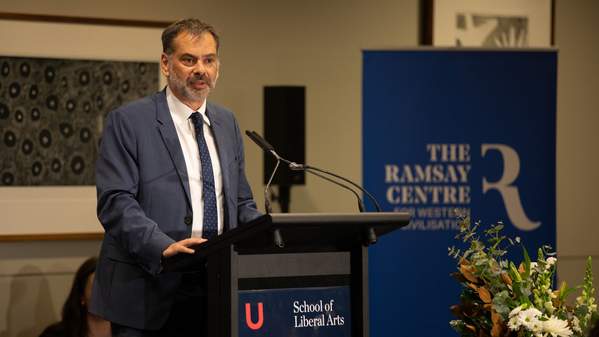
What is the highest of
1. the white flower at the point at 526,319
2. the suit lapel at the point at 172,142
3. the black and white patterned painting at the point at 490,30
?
the black and white patterned painting at the point at 490,30

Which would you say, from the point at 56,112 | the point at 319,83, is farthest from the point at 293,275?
the point at 319,83

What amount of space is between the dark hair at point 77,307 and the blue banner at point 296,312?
2.29 metres

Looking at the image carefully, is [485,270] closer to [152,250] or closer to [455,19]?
Answer: [152,250]

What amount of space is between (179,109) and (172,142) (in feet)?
0.46

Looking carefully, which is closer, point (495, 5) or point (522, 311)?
point (522, 311)

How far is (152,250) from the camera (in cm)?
234

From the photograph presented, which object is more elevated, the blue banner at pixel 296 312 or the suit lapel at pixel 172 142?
the suit lapel at pixel 172 142

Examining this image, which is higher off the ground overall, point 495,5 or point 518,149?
point 495,5

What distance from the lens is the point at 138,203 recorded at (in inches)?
99.3

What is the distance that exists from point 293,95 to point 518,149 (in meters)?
1.25

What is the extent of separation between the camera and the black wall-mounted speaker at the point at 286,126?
480 centimetres

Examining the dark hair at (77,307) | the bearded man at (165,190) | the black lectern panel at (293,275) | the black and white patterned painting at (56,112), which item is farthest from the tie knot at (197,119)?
the black and white patterned painting at (56,112)

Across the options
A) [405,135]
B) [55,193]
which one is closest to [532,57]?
[405,135]

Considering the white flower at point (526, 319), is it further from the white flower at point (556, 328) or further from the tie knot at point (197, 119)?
the tie knot at point (197, 119)
